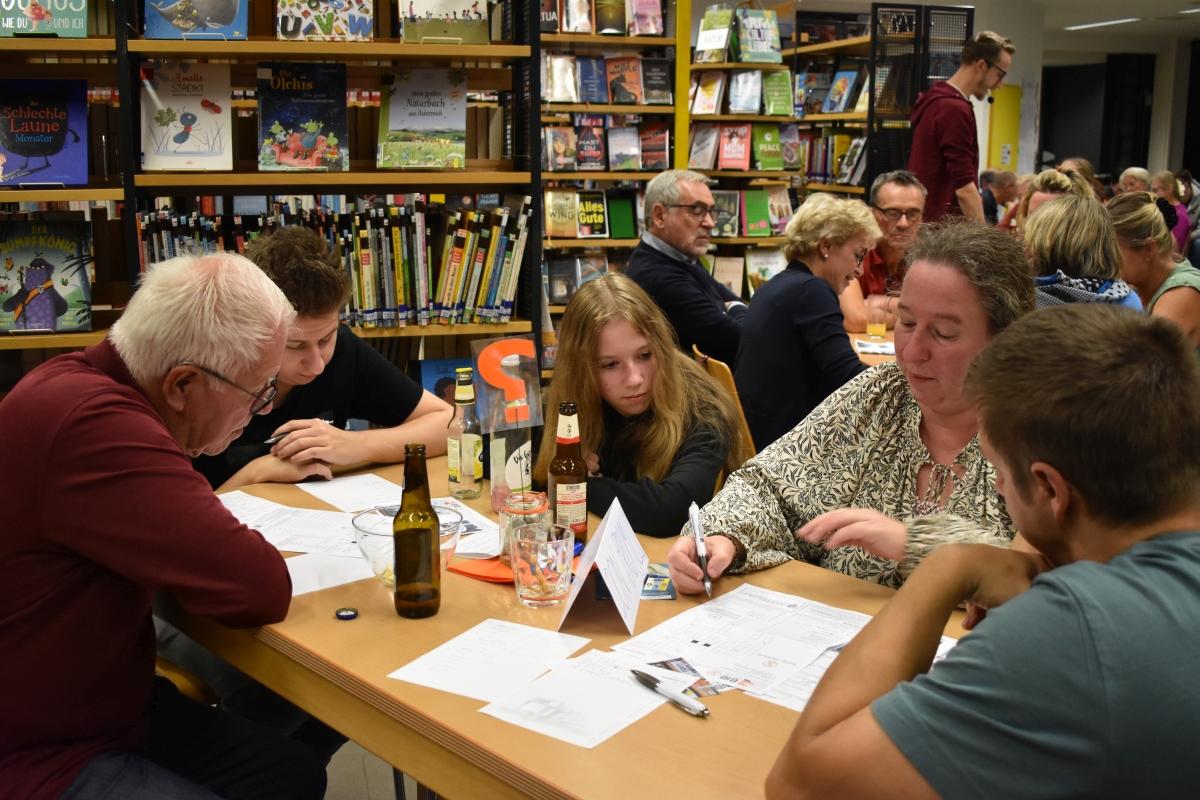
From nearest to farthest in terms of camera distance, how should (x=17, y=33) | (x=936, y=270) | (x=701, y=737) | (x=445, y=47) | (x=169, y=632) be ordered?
(x=701, y=737)
(x=936, y=270)
(x=169, y=632)
(x=17, y=33)
(x=445, y=47)

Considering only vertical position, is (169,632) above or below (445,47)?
below

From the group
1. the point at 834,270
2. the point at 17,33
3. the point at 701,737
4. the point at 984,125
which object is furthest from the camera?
the point at 984,125

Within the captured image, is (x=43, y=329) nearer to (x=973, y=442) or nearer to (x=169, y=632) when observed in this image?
(x=169, y=632)

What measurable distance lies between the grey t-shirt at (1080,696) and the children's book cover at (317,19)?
3218 mm

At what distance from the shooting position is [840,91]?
8531mm

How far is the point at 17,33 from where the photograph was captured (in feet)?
11.0

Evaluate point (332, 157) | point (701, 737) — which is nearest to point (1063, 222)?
point (332, 157)

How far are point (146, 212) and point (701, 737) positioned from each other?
293 centimetres

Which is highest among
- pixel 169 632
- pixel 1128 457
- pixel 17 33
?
pixel 17 33

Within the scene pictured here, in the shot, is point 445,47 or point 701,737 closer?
point 701,737

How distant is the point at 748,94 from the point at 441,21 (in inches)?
157

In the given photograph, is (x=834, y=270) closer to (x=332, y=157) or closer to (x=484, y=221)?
(x=484, y=221)

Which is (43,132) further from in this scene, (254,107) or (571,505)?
(571,505)

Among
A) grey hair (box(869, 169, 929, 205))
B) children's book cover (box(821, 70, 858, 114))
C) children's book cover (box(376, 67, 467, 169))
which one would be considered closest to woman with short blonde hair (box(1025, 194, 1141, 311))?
grey hair (box(869, 169, 929, 205))
